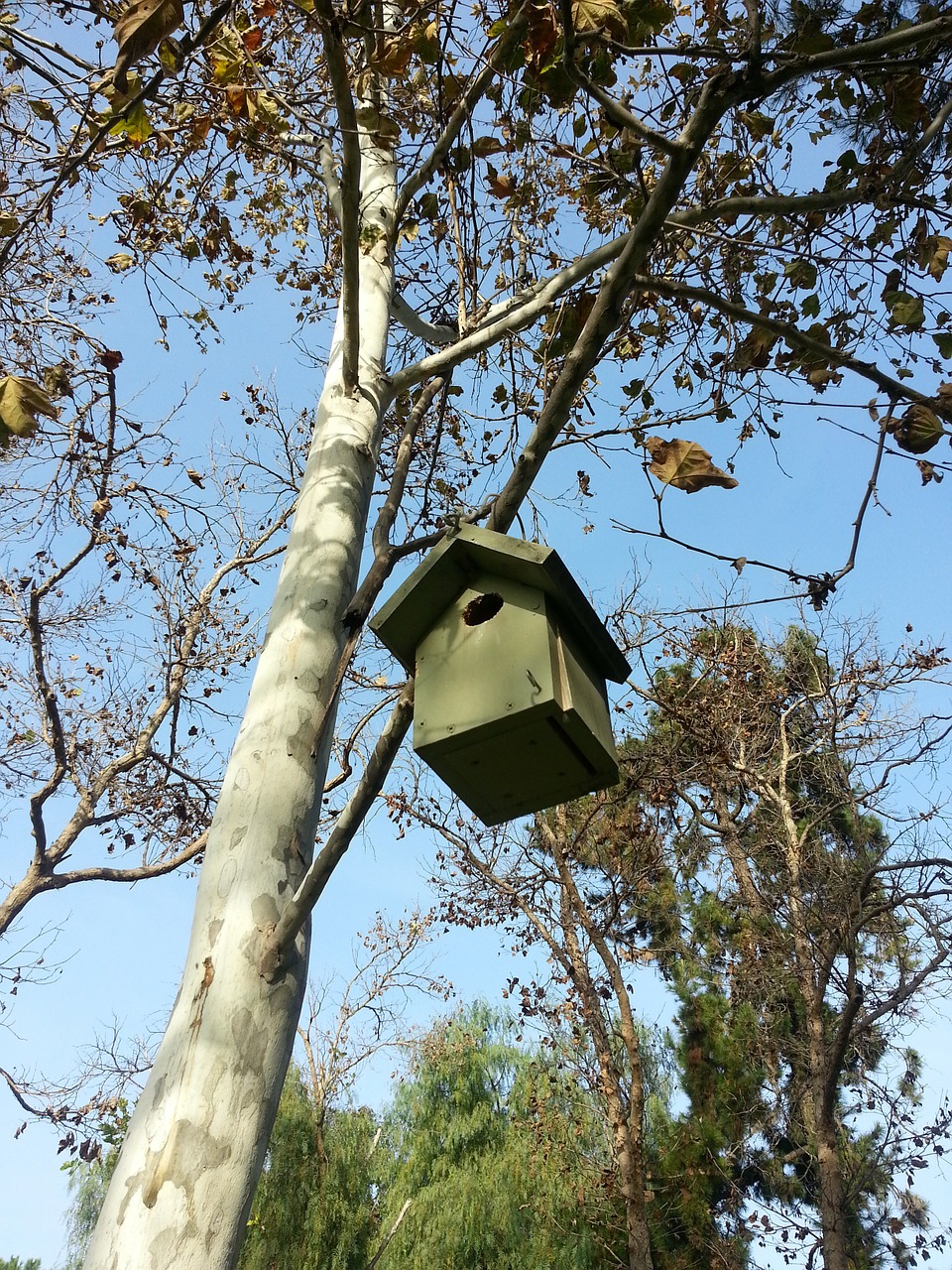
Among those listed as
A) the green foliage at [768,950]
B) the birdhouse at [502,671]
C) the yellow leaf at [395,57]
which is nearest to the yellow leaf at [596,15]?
the yellow leaf at [395,57]

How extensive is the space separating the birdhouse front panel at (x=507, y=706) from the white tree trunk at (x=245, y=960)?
0.92 ft

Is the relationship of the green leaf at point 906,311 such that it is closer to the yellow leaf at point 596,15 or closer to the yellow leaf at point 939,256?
the yellow leaf at point 939,256

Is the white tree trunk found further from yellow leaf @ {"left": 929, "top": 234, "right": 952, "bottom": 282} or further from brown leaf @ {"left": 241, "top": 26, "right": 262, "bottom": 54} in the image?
yellow leaf @ {"left": 929, "top": 234, "right": 952, "bottom": 282}

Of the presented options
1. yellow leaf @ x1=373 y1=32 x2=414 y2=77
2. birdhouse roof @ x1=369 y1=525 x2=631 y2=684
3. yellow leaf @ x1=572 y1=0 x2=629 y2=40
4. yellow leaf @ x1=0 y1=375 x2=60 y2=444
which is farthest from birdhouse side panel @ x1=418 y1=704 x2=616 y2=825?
yellow leaf @ x1=373 y1=32 x2=414 y2=77

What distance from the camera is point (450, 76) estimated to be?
126 inches

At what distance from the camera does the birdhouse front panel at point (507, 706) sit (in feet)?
6.93

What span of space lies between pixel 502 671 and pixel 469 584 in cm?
33

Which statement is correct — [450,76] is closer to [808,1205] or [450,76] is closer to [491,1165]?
[491,1165]

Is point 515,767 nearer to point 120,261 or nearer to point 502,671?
point 502,671

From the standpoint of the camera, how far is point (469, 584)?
241 cm

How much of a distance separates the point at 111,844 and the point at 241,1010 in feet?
25.8

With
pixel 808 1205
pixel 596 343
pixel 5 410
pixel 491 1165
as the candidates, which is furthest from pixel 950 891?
pixel 808 1205

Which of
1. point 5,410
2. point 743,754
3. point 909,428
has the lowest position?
point 5,410

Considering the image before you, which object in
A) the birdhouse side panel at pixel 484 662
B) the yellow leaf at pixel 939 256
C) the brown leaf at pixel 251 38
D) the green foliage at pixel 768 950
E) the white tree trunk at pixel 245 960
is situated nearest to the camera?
the white tree trunk at pixel 245 960
